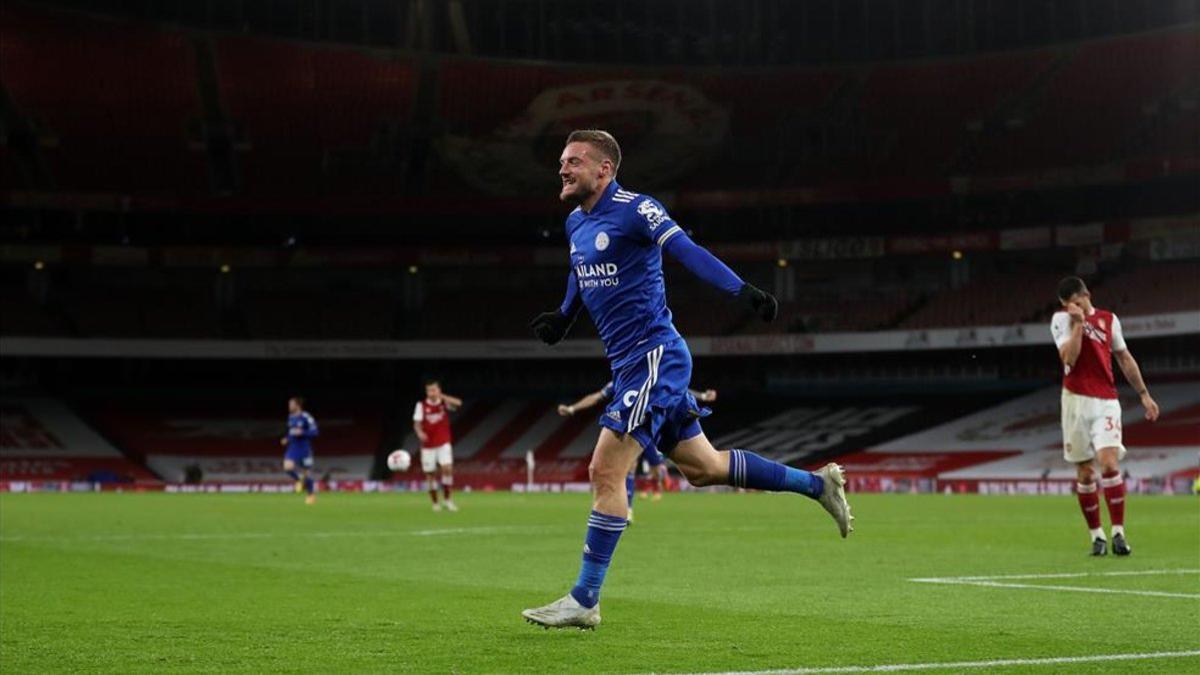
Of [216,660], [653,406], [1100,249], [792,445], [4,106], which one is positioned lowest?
[216,660]

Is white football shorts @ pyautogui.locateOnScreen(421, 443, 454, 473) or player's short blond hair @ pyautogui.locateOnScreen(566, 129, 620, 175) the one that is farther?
white football shorts @ pyautogui.locateOnScreen(421, 443, 454, 473)

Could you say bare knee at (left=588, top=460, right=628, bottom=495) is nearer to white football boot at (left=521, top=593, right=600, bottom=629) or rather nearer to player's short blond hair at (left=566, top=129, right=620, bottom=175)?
white football boot at (left=521, top=593, right=600, bottom=629)

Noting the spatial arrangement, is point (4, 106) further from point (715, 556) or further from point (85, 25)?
point (715, 556)

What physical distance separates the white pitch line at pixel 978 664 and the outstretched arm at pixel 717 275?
67.5 inches

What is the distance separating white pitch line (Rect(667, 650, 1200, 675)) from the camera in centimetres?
700

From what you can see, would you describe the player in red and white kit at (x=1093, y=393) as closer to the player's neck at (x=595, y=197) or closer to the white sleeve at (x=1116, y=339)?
the white sleeve at (x=1116, y=339)

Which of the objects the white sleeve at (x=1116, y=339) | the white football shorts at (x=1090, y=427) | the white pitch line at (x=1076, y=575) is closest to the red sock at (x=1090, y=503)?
the white football shorts at (x=1090, y=427)

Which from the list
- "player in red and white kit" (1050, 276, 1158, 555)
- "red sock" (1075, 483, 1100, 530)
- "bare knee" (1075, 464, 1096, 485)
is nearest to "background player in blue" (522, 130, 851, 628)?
"player in red and white kit" (1050, 276, 1158, 555)

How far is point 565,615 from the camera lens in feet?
28.3

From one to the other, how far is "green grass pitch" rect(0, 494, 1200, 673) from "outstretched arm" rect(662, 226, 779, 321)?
168 centimetres

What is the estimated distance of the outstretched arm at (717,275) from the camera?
7.76m

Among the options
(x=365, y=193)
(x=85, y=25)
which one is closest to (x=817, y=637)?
(x=85, y=25)

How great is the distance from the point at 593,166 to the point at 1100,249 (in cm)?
5631

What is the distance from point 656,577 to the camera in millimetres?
13094
